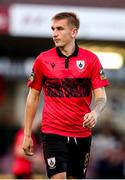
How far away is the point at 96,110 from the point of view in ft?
28.0

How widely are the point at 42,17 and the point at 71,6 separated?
0.66 m

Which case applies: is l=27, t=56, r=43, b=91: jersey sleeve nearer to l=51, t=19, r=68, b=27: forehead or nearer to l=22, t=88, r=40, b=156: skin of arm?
l=22, t=88, r=40, b=156: skin of arm

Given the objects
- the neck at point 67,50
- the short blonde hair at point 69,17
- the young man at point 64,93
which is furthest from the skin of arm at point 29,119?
the short blonde hair at point 69,17

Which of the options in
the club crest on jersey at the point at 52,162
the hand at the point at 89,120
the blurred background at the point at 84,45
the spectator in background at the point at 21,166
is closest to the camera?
the hand at the point at 89,120

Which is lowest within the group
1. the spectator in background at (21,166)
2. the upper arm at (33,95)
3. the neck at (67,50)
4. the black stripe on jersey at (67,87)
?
the spectator in background at (21,166)

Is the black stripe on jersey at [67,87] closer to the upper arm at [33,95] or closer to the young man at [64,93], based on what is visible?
the young man at [64,93]

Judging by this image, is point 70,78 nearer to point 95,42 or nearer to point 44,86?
point 44,86

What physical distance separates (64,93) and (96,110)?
383 millimetres

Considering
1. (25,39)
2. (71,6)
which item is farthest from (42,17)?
(25,39)

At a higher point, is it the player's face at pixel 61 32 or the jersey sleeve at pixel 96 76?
the player's face at pixel 61 32

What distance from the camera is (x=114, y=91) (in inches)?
835

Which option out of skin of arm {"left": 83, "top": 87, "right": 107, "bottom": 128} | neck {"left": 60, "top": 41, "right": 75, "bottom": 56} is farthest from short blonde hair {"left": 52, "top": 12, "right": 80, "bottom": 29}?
skin of arm {"left": 83, "top": 87, "right": 107, "bottom": 128}

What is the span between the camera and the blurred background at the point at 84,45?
15.9m

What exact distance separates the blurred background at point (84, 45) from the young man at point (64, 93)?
459cm
